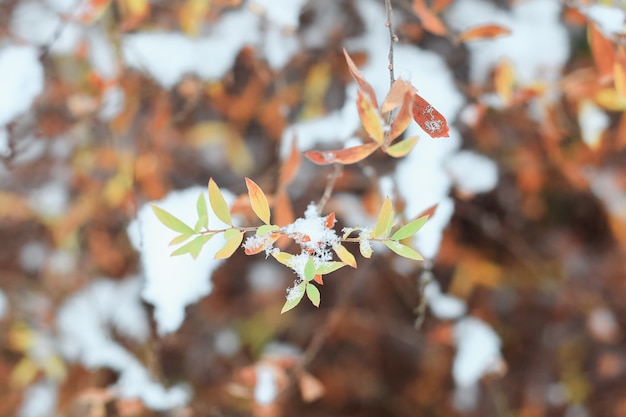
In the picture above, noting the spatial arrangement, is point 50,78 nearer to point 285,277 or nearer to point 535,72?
point 285,277

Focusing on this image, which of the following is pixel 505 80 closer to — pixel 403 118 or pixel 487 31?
pixel 487 31

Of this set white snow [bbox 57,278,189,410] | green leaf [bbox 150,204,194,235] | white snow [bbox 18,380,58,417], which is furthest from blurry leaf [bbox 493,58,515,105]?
white snow [bbox 18,380,58,417]

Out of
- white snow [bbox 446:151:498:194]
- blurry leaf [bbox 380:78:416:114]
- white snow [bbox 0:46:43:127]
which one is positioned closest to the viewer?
blurry leaf [bbox 380:78:416:114]

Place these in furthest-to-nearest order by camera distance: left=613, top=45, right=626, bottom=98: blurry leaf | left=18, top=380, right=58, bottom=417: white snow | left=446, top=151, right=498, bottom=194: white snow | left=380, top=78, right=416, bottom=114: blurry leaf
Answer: left=18, top=380, right=58, bottom=417: white snow, left=446, top=151, right=498, bottom=194: white snow, left=613, top=45, right=626, bottom=98: blurry leaf, left=380, top=78, right=416, bottom=114: blurry leaf

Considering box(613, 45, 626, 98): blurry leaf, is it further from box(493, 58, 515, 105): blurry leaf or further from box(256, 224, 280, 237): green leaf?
box(256, 224, 280, 237): green leaf

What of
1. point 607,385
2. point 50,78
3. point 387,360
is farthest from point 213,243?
point 607,385

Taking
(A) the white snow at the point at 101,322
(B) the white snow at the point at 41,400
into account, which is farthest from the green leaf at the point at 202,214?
(B) the white snow at the point at 41,400

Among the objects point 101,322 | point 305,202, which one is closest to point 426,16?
point 305,202
